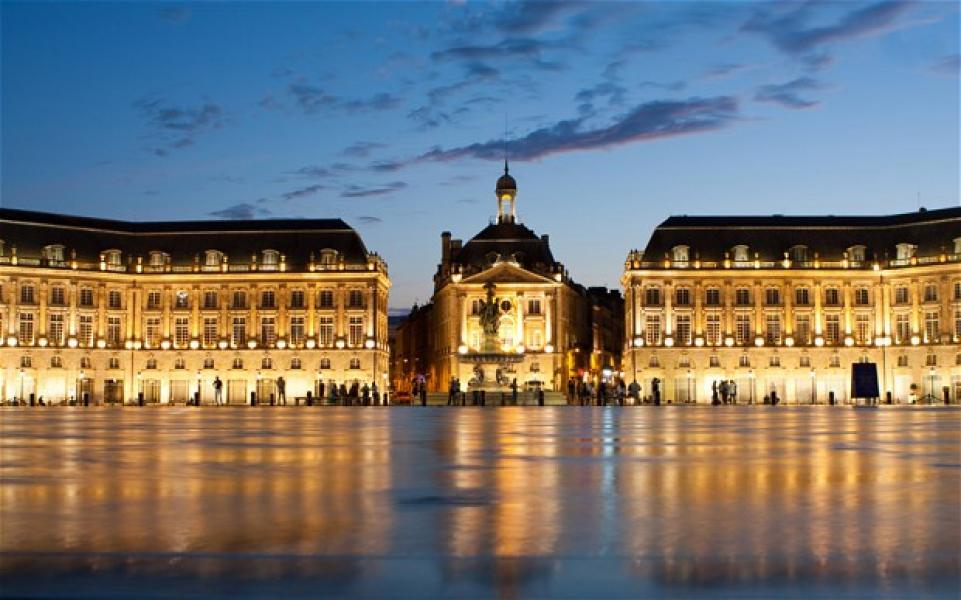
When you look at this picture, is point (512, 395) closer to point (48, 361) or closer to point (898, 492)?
point (48, 361)

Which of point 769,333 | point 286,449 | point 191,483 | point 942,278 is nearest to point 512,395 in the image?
point 769,333

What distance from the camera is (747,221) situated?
345 feet

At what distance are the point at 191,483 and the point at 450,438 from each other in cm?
1045

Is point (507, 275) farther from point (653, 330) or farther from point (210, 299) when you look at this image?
point (210, 299)

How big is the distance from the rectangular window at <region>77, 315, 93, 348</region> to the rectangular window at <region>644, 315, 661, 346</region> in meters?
45.9

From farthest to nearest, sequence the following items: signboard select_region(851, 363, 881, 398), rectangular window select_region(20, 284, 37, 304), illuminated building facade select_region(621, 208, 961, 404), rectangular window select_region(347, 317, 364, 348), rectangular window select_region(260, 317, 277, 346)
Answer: rectangular window select_region(260, 317, 277, 346), rectangular window select_region(347, 317, 364, 348), illuminated building facade select_region(621, 208, 961, 404), rectangular window select_region(20, 284, 37, 304), signboard select_region(851, 363, 881, 398)

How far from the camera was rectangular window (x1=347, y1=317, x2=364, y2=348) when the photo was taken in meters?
104

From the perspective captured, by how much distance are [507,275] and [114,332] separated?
33.3m

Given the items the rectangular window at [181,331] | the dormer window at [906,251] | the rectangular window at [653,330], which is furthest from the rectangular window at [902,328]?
the rectangular window at [181,331]

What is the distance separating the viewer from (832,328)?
103 metres

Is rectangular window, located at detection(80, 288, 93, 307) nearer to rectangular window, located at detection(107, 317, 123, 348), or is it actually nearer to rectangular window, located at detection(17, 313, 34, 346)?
rectangular window, located at detection(107, 317, 123, 348)

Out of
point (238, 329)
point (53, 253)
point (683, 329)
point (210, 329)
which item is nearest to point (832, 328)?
point (683, 329)

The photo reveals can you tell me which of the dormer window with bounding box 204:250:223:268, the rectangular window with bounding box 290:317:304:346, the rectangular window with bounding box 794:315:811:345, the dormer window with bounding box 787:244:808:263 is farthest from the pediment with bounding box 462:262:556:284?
the dormer window with bounding box 204:250:223:268

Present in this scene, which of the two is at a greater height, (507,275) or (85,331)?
(507,275)
